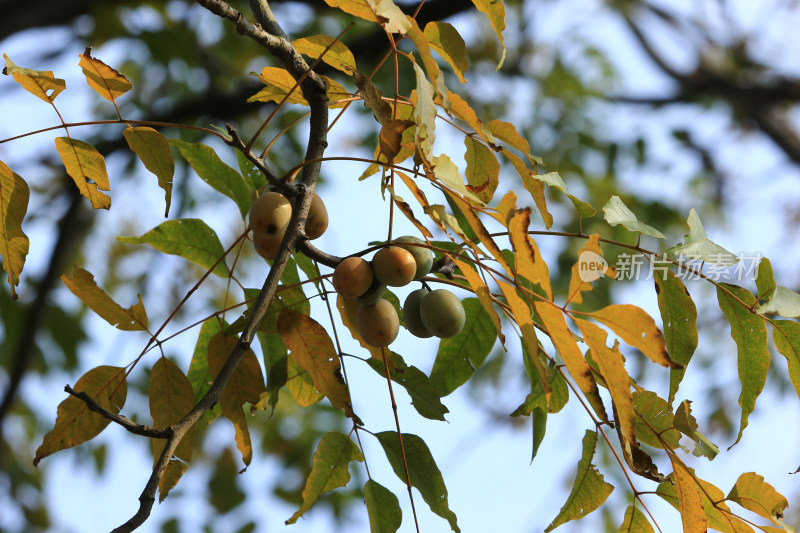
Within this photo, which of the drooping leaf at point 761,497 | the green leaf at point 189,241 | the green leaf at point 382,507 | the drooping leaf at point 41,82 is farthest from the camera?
the green leaf at point 189,241

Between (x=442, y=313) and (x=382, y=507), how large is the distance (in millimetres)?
394

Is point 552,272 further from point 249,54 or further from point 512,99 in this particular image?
point 249,54

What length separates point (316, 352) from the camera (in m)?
1.29

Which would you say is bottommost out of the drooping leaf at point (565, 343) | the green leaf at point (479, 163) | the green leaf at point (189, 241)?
the drooping leaf at point (565, 343)

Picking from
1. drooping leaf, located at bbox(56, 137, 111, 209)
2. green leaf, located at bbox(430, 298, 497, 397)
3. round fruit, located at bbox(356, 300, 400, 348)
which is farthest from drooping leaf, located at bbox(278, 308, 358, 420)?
drooping leaf, located at bbox(56, 137, 111, 209)

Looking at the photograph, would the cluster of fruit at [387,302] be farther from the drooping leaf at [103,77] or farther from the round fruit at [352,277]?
the drooping leaf at [103,77]

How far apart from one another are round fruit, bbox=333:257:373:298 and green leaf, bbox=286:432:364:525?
12.5 inches

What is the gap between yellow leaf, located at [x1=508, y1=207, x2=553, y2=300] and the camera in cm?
95

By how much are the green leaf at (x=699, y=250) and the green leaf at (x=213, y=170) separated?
0.86 metres

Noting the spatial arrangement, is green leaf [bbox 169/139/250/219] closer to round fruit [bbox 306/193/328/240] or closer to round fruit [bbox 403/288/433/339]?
round fruit [bbox 306/193/328/240]

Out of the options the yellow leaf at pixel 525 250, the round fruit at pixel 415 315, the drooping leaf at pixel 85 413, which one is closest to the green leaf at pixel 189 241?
the drooping leaf at pixel 85 413

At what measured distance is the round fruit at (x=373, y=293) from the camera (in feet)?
4.26

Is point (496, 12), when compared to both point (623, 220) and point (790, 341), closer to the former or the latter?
point (623, 220)

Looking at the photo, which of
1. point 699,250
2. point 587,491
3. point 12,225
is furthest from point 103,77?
point 587,491
